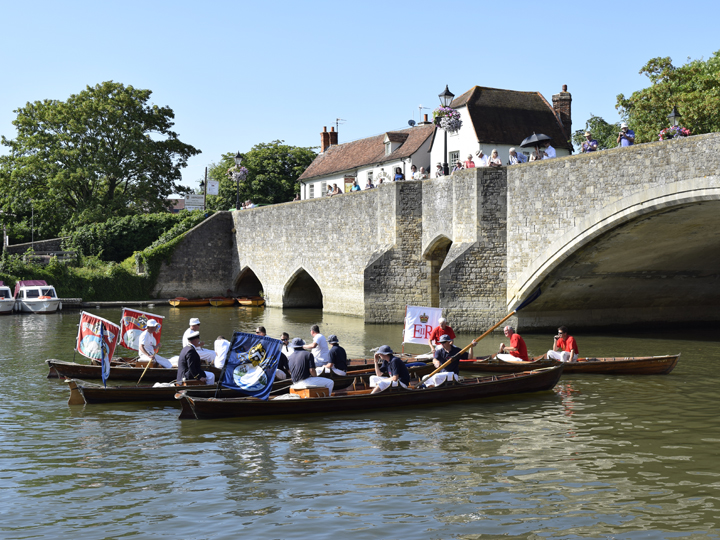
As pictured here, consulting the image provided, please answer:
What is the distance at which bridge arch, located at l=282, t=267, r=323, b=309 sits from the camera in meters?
31.2

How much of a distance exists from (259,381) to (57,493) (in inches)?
141

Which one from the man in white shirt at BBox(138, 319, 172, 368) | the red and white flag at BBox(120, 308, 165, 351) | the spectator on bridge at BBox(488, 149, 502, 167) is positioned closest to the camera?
the man in white shirt at BBox(138, 319, 172, 368)

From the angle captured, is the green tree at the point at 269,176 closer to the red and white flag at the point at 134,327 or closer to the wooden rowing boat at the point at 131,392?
the red and white flag at the point at 134,327

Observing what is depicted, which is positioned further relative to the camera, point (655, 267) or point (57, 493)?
point (655, 267)

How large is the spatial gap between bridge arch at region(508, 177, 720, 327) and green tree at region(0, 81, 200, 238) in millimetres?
28231

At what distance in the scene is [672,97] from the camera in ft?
85.9

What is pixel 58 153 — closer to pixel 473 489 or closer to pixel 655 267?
pixel 655 267

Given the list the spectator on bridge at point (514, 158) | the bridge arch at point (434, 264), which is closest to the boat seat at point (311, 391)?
the spectator on bridge at point (514, 158)

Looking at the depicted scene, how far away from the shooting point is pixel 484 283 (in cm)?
2030

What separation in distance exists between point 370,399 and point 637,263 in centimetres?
1107

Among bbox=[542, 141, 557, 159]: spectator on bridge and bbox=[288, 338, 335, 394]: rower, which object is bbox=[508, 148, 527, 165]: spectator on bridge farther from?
bbox=[288, 338, 335, 394]: rower

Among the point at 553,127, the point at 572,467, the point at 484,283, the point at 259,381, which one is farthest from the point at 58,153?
the point at 572,467

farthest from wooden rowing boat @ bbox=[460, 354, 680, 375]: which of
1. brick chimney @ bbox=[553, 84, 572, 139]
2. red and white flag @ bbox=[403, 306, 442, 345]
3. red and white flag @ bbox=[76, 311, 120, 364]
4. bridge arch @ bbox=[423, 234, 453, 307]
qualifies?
brick chimney @ bbox=[553, 84, 572, 139]

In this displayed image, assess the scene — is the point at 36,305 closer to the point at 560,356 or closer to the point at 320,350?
the point at 320,350
